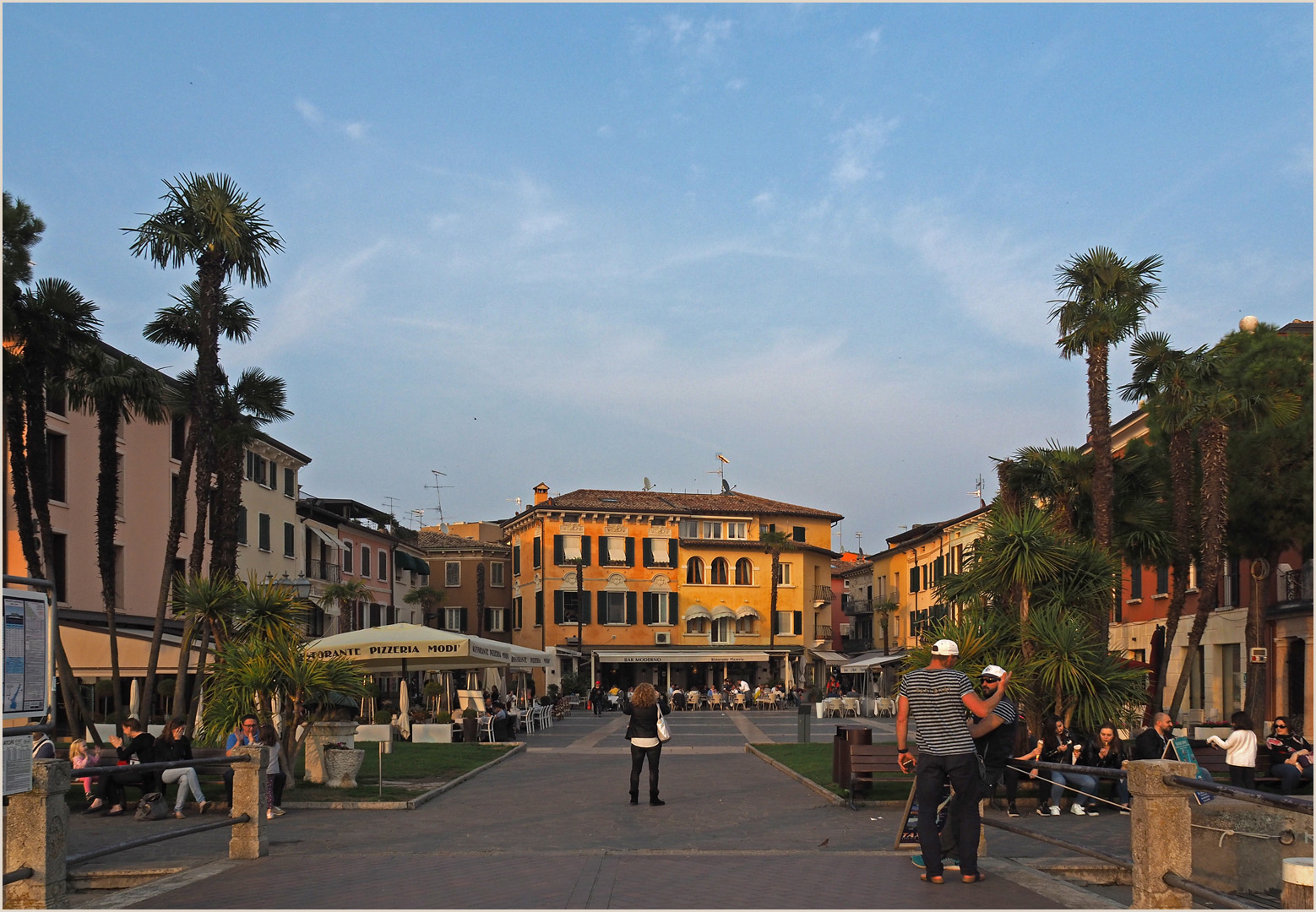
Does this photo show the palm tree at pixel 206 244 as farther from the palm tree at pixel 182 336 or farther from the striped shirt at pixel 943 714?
the striped shirt at pixel 943 714

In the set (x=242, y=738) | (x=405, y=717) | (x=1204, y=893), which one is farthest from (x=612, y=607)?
(x=1204, y=893)

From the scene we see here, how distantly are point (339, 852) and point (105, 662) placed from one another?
2044 centimetres

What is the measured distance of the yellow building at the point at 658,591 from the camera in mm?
71188

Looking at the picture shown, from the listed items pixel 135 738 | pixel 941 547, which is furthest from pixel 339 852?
pixel 941 547

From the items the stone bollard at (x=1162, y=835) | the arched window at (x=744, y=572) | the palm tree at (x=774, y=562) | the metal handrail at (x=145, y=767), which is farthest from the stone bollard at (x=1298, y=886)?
the arched window at (x=744, y=572)

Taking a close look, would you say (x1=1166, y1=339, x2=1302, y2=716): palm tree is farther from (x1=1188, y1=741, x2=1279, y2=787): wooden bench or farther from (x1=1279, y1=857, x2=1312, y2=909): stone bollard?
(x1=1279, y1=857, x2=1312, y2=909): stone bollard

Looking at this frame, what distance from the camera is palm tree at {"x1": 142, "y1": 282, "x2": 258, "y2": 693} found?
2452 centimetres

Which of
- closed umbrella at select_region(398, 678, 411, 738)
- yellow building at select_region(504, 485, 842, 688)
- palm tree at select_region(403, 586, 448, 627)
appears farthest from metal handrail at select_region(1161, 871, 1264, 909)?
palm tree at select_region(403, 586, 448, 627)

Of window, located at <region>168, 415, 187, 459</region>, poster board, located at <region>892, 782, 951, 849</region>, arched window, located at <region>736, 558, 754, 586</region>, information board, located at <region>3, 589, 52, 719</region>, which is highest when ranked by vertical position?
window, located at <region>168, 415, 187, 459</region>

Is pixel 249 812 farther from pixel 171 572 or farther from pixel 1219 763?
pixel 171 572

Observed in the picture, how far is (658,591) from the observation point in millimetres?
72562

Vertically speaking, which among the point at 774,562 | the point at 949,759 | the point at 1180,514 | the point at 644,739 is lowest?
the point at 644,739

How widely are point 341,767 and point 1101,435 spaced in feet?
49.4

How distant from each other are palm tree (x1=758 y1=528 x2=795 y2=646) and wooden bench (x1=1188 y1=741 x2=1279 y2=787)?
177 feet
